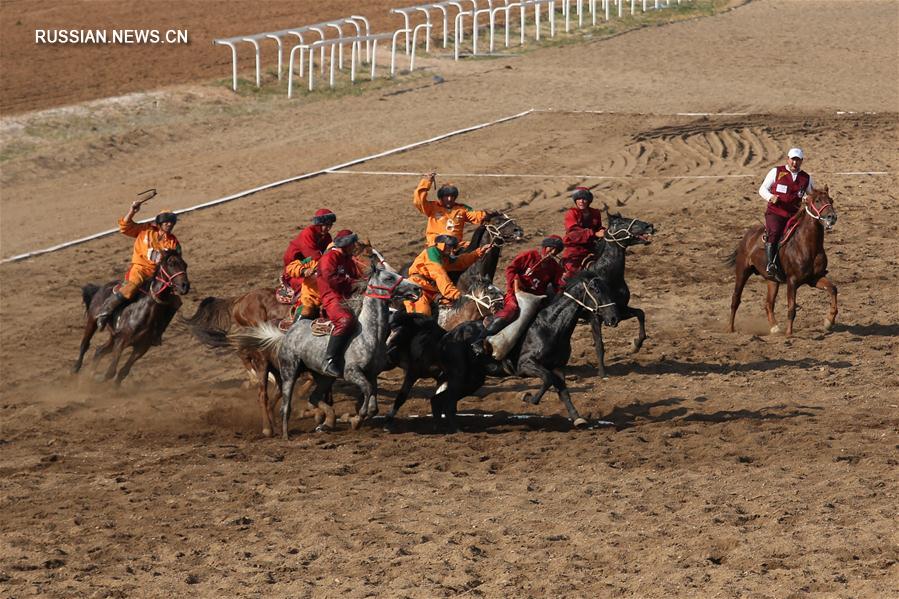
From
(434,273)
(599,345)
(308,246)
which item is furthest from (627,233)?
(308,246)

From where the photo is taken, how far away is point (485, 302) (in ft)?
52.5

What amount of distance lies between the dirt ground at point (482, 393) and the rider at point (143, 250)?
46.5 inches

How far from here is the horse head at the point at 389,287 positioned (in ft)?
46.9

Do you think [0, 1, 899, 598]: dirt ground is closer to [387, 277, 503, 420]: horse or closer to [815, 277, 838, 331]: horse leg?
A: [815, 277, 838, 331]: horse leg

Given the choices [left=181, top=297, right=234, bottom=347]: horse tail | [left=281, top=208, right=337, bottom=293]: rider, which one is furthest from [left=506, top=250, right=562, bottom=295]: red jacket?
[left=181, top=297, right=234, bottom=347]: horse tail

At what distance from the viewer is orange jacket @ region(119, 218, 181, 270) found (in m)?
16.9

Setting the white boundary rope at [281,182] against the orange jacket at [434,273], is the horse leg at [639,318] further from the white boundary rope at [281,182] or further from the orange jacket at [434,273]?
the white boundary rope at [281,182]

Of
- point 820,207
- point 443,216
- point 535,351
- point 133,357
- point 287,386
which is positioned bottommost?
point 133,357

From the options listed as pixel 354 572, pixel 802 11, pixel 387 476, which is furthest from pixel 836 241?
pixel 802 11

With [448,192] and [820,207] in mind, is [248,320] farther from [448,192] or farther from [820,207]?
[820,207]

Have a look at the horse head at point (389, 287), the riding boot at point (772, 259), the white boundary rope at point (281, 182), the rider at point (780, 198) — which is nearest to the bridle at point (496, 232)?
the horse head at point (389, 287)

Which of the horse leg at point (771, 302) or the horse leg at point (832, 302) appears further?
the horse leg at point (771, 302)


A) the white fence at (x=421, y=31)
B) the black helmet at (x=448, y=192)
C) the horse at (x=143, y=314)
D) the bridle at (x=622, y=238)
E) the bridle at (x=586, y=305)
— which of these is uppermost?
the white fence at (x=421, y=31)

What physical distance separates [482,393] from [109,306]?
4.78 meters
